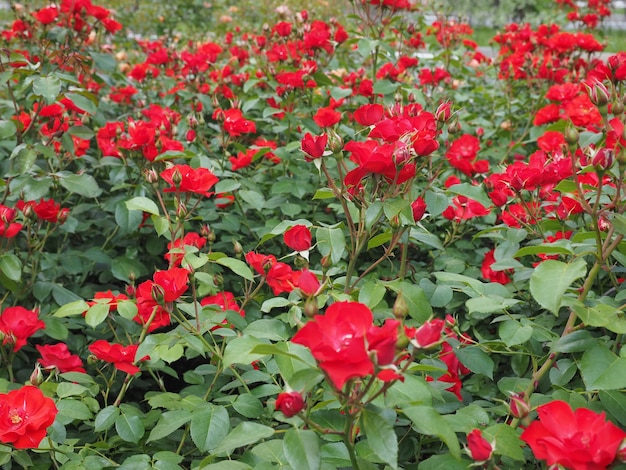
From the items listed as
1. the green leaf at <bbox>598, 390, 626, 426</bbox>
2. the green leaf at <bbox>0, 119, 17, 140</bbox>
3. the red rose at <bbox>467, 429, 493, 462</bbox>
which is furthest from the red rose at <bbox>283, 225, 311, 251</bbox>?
the green leaf at <bbox>0, 119, 17, 140</bbox>

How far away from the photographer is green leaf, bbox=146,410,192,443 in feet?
4.05

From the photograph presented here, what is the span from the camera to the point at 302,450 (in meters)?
0.89

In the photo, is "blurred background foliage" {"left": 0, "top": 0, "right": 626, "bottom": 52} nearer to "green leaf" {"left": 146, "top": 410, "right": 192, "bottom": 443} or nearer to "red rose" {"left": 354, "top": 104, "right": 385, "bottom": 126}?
"red rose" {"left": 354, "top": 104, "right": 385, "bottom": 126}

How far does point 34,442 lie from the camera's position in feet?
3.85

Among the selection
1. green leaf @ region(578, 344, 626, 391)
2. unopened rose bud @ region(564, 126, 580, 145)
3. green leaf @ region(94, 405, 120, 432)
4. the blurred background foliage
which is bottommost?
the blurred background foliage

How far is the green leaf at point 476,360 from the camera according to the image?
4.35ft

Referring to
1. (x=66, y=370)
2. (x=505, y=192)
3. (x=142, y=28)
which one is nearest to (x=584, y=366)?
(x=505, y=192)

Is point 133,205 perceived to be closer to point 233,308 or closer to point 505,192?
point 233,308

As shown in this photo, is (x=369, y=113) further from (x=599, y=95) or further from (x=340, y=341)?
(x=340, y=341)

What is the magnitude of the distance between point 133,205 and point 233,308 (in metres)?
0.33

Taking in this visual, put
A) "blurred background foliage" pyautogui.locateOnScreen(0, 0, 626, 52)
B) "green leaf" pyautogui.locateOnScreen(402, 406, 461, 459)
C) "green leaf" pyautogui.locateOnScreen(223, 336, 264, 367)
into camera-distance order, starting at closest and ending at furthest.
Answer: "green leaf" pyautogui.locateOnScreen(402, 406, 461, 459)
"green leaf" pyautogui.locateOnScreen(223, 336, 264, 367)
"blurred background foliage" pyautogui.locateOnScreen(0, 0, 626, 52)

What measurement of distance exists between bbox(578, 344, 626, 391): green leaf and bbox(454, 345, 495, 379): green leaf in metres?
0.26

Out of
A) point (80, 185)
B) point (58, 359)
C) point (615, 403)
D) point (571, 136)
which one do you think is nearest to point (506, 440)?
point (615, 403)

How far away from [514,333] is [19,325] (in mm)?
1128
